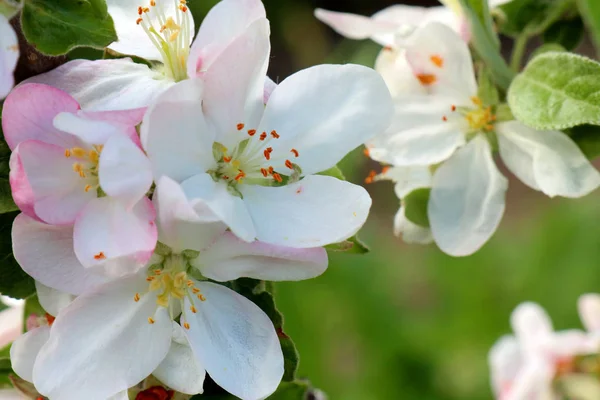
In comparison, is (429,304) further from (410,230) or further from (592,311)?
(410,230)

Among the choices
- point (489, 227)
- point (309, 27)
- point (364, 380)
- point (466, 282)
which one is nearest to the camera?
point (489, 227)

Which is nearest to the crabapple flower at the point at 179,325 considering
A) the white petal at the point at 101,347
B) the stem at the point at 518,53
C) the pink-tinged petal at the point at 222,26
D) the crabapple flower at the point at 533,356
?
the white petal at the point at 101,347

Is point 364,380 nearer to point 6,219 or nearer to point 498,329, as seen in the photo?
point 498,329

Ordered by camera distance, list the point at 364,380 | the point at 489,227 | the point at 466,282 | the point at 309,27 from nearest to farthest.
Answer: the point at 489,227
the point at 364,380
the point at 466,282
the point at 309,27

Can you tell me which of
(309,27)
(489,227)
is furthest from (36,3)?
(309,27)

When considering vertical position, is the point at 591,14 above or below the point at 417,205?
above

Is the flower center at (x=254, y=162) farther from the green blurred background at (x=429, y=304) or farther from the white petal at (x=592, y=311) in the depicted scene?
the green blurred background at (x=429, y=304)

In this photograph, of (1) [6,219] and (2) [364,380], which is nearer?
(1) [6,219]

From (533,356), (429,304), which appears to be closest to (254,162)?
(533,356)
